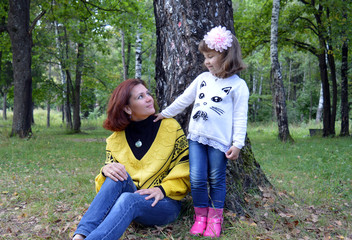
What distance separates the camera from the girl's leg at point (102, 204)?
2488 mm

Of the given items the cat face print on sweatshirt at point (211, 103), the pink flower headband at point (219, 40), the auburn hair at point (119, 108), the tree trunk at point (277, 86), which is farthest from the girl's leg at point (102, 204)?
the tree trunk at point (277, 86)

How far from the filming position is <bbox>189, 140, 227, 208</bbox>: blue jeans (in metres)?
2.87

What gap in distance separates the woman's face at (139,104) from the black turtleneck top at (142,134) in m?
0.08

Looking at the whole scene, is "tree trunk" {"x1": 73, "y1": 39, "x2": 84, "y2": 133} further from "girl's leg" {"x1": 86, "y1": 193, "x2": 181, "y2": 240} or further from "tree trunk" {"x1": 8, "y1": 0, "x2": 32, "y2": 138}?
"girl's leg" {"x1": 86, "y1": 193, "x2": 181, "y2": 240}

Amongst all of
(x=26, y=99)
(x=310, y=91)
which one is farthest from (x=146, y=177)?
(x=310, y=91)

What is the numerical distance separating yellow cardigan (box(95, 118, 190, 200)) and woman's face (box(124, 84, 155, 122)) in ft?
0.68

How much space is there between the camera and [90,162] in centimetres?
747

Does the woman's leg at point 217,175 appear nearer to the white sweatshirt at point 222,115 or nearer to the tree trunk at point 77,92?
the white sweatshirt at point 222,115

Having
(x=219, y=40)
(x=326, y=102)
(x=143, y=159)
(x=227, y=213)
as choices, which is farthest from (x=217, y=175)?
(x=326, y=102)

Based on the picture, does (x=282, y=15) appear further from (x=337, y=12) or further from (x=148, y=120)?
(x=148, y=120)

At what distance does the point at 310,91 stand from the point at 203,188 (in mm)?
32932

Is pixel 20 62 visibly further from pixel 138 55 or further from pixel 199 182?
pixel 199 182

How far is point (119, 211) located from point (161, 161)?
0.70m

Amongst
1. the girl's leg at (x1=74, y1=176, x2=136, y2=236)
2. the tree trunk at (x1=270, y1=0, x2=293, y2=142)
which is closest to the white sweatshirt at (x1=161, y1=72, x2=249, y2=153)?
the girl's leg at (x1=74, y1=176, x2=136, y2=236)
